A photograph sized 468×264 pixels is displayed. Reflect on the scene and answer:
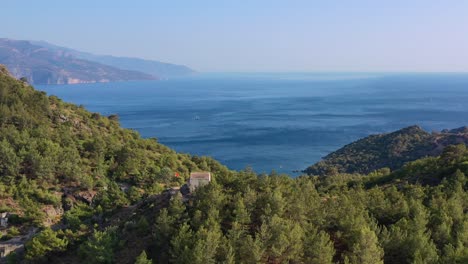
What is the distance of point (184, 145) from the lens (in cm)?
11981

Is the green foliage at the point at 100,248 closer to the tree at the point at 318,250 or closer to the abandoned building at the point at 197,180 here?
the abandoned building at the point at 197,180

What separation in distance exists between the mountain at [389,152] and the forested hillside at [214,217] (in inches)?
1687

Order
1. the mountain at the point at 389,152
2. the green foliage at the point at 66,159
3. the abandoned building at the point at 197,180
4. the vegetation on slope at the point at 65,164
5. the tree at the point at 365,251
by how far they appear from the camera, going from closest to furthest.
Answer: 1. the tree at the point at 365,251
2. the abandoned building at the point at 197,180
3. the vegetation on slope at the point at 65,164
4. the green foliage at the point at 66,159
5. the mountain at the point at 389,152

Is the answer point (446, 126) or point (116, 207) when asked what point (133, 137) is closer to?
point (116, 207)

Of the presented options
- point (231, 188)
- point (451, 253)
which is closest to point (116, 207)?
point (231, 188)

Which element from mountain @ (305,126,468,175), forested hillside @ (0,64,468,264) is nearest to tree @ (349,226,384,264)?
forested hillside @ (0,64,468,264)

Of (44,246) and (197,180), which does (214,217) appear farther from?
(44,246)

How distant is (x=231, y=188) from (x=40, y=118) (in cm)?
3609

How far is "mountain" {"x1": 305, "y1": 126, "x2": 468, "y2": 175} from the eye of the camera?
3398 inches

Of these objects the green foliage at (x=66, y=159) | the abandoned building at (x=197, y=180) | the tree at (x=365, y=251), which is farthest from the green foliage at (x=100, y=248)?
the tree at (x=365, y=251)

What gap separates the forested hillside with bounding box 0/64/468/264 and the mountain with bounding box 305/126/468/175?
42842mm

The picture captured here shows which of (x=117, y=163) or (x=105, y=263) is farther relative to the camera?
(x=117, y=163)

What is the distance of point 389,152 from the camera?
91375mm

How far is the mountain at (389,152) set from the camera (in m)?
86.3
